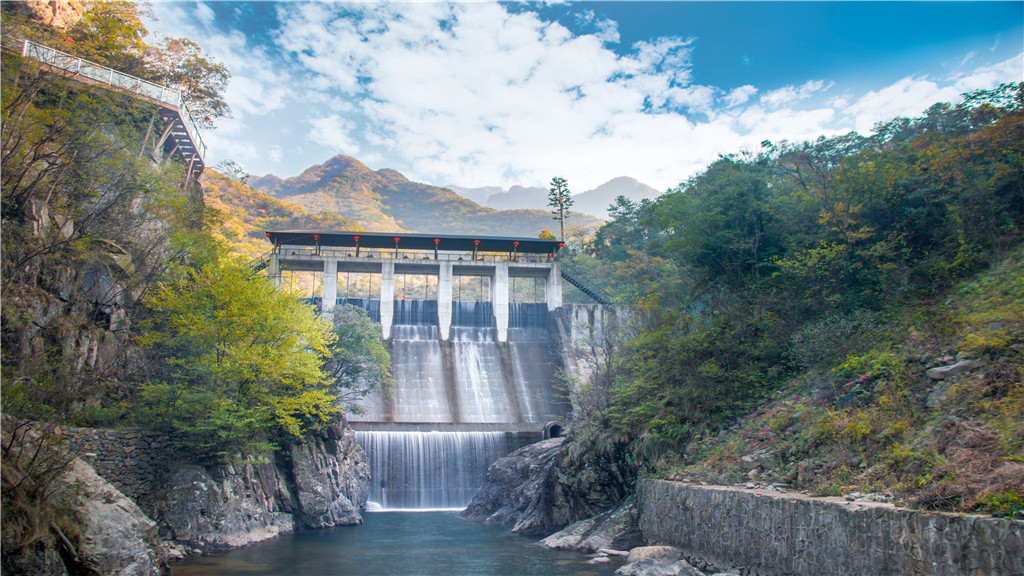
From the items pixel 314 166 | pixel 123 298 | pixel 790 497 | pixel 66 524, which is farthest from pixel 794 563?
pixel 314 166

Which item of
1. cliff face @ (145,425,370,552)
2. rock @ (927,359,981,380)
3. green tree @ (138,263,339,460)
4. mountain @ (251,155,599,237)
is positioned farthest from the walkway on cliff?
mountain @ (251,155,599,237)

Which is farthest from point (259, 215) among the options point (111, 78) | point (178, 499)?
point (178, 499)

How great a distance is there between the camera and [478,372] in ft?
125

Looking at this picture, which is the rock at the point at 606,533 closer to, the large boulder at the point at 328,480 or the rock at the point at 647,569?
the rock at the point at 647,569

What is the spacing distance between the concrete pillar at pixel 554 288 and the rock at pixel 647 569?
30.2 meters

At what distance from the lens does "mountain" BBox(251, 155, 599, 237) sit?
4596 inches

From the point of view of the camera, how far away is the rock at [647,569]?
39.0 feet

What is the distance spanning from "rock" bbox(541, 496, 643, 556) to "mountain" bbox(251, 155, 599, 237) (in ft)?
308

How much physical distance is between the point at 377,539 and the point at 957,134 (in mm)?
20769

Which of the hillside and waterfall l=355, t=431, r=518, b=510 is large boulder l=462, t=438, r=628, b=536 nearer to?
waterfall l=355, t=431, r=518, b=510

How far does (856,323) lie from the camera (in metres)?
13.8

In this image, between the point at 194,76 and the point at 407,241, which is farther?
the point at 407,241

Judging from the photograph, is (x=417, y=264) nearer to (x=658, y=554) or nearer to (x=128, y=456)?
(x=128, y=456)

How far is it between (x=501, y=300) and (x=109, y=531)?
3284 cm
